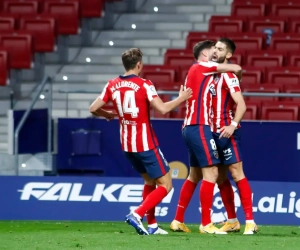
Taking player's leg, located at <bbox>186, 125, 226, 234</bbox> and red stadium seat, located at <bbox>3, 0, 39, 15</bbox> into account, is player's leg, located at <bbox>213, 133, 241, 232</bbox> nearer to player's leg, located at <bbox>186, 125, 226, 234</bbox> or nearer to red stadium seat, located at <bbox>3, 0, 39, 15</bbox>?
player's leg, located at <bbox>186, 125, 226, 234</bbox>

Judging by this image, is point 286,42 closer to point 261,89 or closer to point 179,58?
point 179,58

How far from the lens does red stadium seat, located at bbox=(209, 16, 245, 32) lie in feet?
54.4

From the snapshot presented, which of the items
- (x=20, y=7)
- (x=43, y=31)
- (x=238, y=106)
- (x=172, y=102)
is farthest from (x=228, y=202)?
(x=20, y=7)

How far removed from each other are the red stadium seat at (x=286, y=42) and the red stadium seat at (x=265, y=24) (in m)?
0.49

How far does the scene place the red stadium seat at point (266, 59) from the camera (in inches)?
607

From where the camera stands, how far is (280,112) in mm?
13969

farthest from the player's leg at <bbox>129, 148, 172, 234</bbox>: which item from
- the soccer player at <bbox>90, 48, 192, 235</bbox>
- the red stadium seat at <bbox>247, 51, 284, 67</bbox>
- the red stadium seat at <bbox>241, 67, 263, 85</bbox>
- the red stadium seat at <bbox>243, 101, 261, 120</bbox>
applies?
the red stadium seat at <bbox>247, 51, 284, 67</bbox>

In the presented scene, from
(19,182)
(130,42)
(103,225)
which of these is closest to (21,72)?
(130,42)

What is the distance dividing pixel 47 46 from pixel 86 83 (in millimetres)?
881

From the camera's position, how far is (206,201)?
9336 millimetres

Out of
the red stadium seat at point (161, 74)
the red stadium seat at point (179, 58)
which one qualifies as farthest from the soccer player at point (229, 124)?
the red stadium seat at point (179, 58)

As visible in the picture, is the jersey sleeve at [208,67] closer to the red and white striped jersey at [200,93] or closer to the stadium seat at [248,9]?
the red and white striped jersey at [200,93]

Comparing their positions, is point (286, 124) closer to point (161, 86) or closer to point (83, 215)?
point (161, 86)

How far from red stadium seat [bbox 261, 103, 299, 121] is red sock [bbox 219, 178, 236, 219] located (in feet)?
13.9
